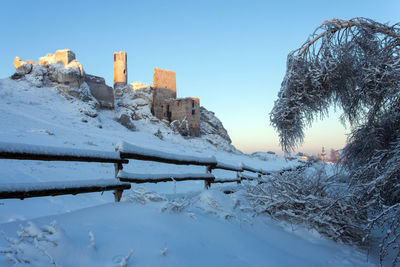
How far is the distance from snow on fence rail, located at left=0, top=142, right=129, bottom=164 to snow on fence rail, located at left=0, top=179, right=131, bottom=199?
275mm

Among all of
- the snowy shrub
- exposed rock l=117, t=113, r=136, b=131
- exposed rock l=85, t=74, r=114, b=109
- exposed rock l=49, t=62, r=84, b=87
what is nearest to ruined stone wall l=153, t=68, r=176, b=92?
exposed rock l=85, t=74, r=114, b=109

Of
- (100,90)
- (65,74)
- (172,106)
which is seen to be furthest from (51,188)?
(172,106)

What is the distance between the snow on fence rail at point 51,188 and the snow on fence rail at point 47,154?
27 centimetres

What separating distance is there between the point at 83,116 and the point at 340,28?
25.0m

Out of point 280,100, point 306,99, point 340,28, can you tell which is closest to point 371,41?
point 340,28

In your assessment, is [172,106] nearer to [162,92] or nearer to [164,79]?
[162,92]

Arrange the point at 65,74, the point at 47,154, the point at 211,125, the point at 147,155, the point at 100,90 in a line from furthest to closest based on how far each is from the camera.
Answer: the point at 211,125 < the point at 100,90 < the point at 65,74 < the point at 147,155 < the point at 47,154

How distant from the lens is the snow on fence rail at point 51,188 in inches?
83.8

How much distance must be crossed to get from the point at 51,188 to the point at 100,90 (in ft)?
109

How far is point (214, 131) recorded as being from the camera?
39.9 metres

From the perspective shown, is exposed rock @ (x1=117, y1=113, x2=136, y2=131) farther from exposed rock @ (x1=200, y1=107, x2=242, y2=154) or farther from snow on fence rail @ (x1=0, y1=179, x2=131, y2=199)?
snow on fence rail @ (x1=0, y1=179, x2=131, y2=199)

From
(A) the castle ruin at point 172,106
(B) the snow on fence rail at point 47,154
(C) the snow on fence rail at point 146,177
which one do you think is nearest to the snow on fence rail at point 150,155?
(B) the snow on fence rail at point 47,154

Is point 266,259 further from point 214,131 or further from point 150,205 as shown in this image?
point 214,131

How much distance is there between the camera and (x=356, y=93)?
4.51m
